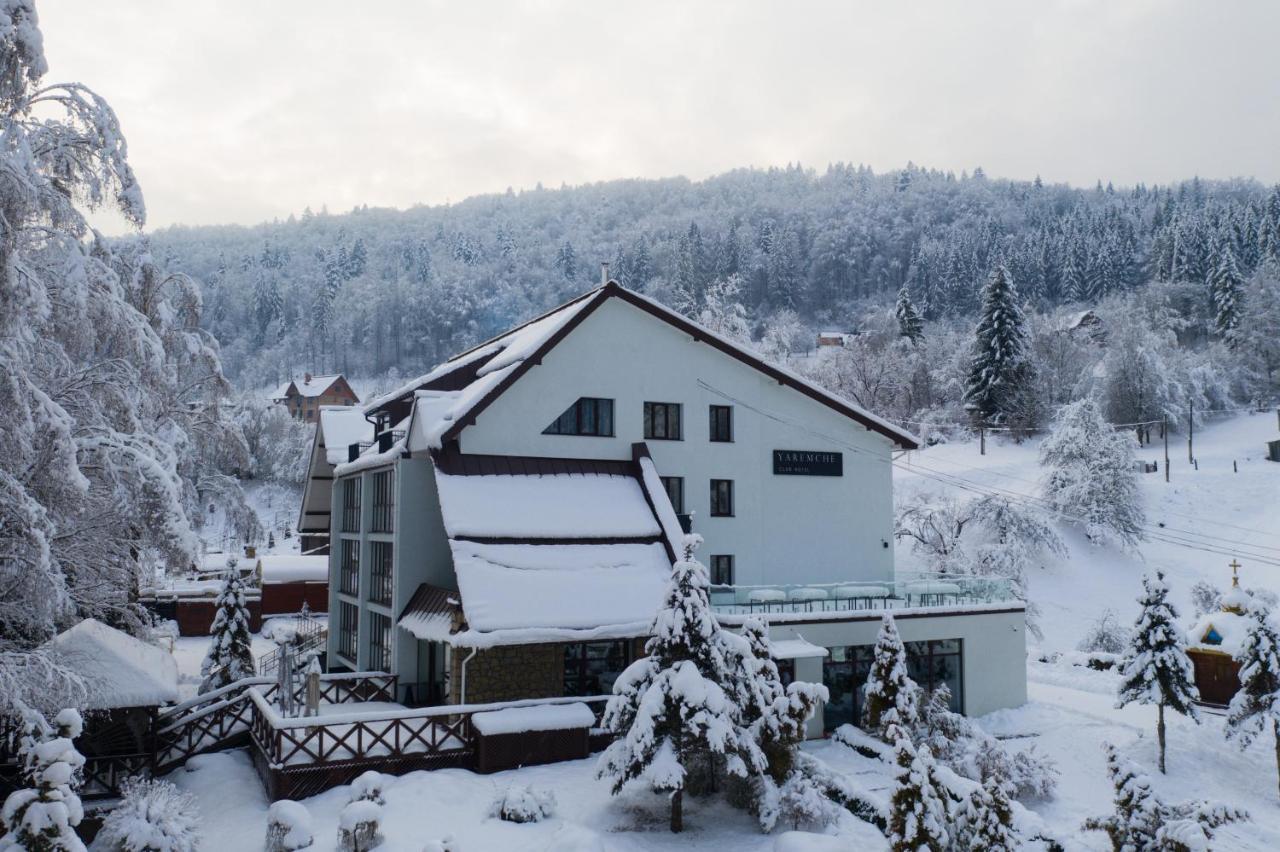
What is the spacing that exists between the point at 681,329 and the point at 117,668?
661 inches

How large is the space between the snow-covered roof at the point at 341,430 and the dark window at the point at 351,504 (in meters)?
0.97

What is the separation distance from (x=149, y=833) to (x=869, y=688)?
583 inches

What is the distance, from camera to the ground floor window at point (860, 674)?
23828 millimetres

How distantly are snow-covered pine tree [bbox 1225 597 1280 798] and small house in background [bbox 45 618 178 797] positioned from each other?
26.0 metres

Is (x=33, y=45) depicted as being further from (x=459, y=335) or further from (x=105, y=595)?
(x=459, y=335)

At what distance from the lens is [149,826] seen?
14.5 meters

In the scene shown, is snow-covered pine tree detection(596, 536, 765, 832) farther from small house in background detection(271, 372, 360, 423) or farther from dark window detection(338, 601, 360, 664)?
small house in background detection(271, 372, 360, 423)

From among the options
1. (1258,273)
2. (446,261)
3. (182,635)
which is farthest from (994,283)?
(446,261)

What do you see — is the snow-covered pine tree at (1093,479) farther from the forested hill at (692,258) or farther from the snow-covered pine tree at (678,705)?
the forested hill at (692,258)

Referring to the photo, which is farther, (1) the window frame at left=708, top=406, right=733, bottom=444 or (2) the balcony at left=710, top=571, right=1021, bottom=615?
(1) the window frame at left=708, top=406, right=733, bottom=444

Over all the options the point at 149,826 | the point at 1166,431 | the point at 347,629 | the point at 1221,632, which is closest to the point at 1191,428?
the point at 1166,431

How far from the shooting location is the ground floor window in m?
23.8

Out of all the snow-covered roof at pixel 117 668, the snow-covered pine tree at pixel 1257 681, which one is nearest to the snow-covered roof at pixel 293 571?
the snow-covered roof at pixel 117 668

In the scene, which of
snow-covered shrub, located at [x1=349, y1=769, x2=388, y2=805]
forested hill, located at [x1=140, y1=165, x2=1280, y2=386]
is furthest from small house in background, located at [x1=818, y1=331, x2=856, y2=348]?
snow-covered shrub, located at [x1=349, y1=769, x2=388, y2=805]
